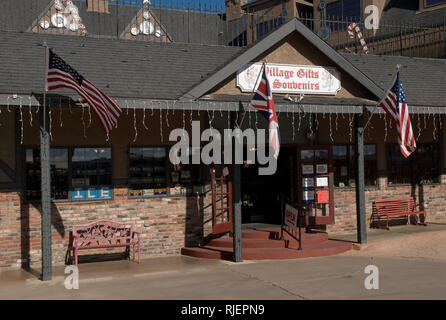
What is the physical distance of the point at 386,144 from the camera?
15.3 meters

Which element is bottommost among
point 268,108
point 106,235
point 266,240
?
point 266,240

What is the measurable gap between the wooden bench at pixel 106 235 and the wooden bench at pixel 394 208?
22.5ft

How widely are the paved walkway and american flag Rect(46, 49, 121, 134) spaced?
283 centimetres

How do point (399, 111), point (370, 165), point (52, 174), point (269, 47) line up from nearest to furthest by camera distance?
1. point (399, 111)
2. point (52, 174)
3. point (269, 47)
4. point (370, 165)

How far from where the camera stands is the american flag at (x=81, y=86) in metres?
9.36

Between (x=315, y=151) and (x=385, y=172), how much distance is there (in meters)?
2.56

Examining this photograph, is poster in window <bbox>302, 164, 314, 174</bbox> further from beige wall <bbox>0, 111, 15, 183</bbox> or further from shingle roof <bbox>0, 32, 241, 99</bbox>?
beige wall <bbox>0, 111, 15, 183</bbox>

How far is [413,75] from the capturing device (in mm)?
15453

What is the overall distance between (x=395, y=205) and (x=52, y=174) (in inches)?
364

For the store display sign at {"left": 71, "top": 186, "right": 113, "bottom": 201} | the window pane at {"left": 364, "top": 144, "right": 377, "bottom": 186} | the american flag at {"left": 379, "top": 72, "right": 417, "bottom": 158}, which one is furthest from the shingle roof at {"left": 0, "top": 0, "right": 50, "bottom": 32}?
the american flag at {"left": 379, "top": 72, "right": 417, "bottom": 158}

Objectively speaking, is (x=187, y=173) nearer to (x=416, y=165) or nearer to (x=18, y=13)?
(x=416, y=165)

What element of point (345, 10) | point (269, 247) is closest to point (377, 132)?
point (269, 247)

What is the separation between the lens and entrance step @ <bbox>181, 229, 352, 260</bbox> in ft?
38.2

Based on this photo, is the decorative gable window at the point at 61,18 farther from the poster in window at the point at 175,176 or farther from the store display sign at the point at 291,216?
the store display sign at the point at 291,216
